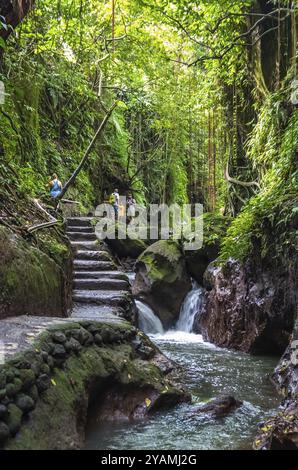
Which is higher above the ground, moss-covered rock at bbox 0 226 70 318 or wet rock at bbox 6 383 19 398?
moss-covered rock at bbox 0 226 70 318

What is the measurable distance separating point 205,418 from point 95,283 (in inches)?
168

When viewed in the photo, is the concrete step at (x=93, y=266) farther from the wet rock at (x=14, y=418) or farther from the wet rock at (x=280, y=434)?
the wet rock at (x=14, y=418)

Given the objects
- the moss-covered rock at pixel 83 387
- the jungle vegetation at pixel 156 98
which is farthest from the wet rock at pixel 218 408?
the jungle vegetation at pixel 156 98

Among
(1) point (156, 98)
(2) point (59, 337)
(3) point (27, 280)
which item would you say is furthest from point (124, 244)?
(2) point (59, 337)

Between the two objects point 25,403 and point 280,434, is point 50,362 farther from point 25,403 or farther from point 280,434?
point 280,434

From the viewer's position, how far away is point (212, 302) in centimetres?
916

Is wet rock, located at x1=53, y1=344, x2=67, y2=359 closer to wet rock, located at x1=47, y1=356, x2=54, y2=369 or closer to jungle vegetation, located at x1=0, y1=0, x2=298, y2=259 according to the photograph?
wet rock, located at x1=47, y1=356, x2=54, y2=369

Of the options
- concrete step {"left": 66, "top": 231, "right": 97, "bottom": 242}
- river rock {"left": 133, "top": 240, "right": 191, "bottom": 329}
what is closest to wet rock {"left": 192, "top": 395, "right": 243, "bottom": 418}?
river rock {"left": 133, "top": 240, "right": 191, "bottom": 329}

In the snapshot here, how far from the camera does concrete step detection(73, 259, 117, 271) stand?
29.6 feet

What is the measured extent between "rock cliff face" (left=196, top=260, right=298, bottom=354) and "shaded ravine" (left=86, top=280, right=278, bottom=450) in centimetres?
37

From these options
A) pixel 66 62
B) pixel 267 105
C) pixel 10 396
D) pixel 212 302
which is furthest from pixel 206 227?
pixel 10 396

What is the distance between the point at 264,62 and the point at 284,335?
22.9ft

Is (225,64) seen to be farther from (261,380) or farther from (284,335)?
(261,380)

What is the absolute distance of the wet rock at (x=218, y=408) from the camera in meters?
4.60
